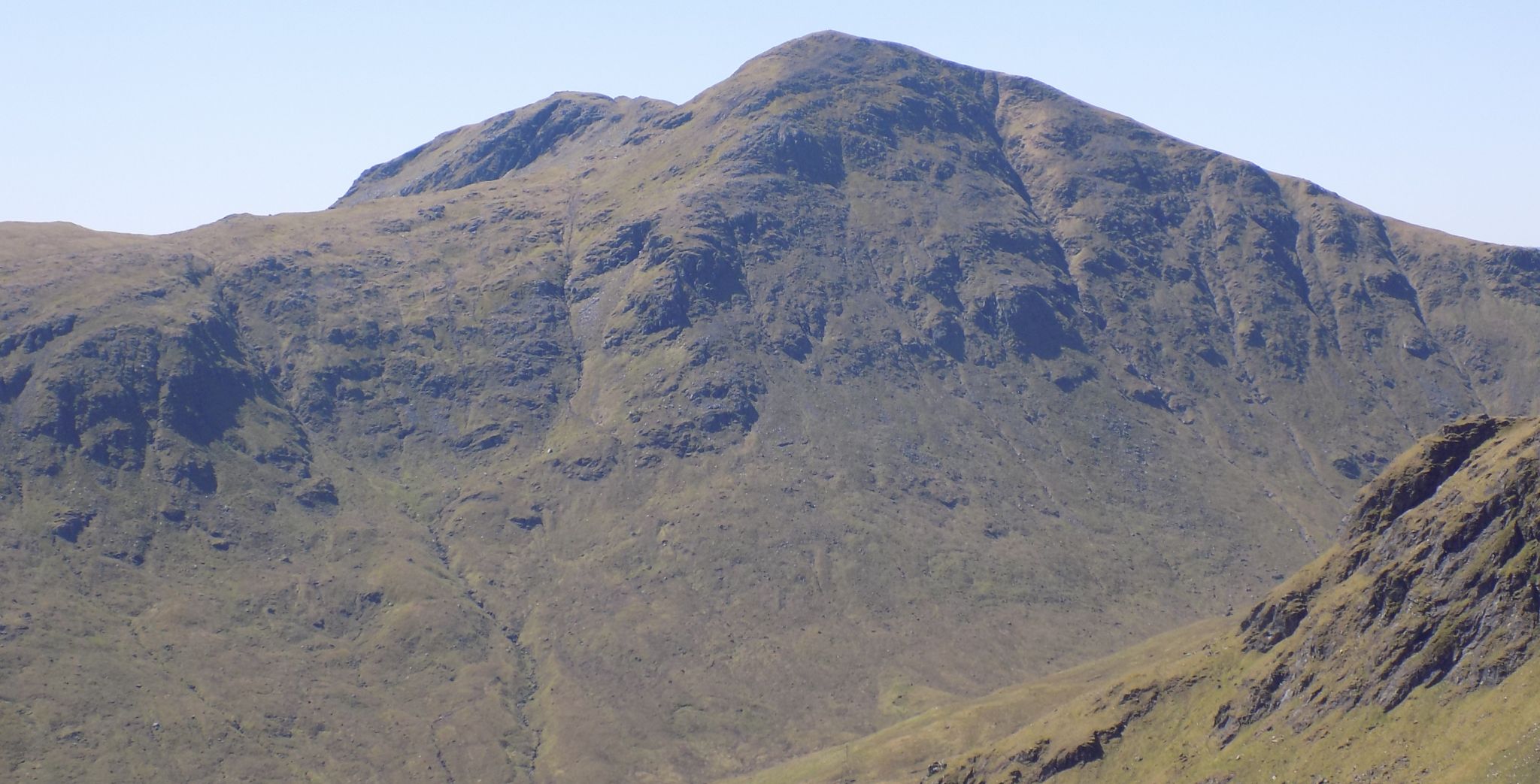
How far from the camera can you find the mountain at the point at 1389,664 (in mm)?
152875

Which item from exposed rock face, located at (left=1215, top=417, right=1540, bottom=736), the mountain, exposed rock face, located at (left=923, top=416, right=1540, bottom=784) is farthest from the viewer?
exposed rock face, located at (left=1215, top=417, right=1540, bottom=736)

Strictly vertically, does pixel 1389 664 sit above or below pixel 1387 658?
below

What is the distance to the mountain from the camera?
153m

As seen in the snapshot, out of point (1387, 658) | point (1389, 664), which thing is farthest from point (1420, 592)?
point (1389, 664)

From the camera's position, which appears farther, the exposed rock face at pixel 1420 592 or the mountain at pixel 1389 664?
the exposed rock face at pixel 1420 592

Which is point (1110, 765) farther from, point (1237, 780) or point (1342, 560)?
point (1342, 560)

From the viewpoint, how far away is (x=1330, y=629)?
7136 inches

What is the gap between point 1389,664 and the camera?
16900 centimetres

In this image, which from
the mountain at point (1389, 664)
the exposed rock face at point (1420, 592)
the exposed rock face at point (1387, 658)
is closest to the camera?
the mountain at point (1389, 664)

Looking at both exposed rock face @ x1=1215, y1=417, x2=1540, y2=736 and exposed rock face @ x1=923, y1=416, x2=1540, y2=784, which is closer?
exposed rock face @ x1=923, y1=416, x2=1540, y2=784

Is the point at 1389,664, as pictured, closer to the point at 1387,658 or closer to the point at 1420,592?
the point at 1387,658

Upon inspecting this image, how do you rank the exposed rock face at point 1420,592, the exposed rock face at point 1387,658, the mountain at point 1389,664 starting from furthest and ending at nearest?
the exposed rock face at point 1420,592, the exposed rock face at point 1387,658, the mountain at point 1389,664

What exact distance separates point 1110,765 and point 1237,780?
23.3m

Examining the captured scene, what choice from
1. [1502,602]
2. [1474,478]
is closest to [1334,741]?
[1502,602]
